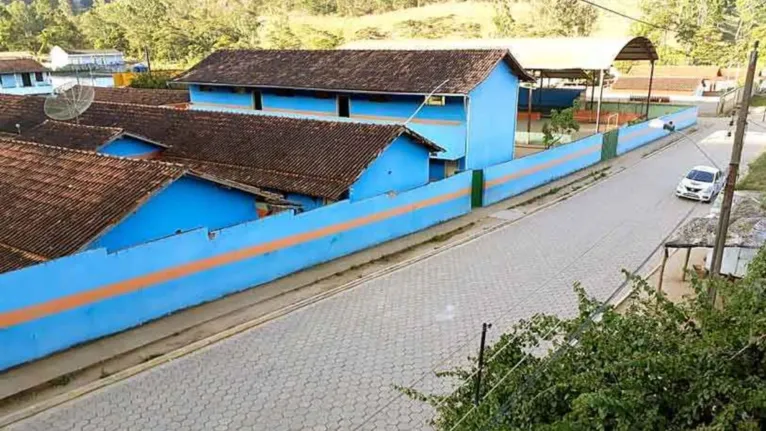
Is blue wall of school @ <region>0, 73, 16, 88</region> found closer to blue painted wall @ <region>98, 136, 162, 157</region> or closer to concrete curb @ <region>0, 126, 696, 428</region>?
blue painted wall @ <region>98, 136, 162, 157</region>

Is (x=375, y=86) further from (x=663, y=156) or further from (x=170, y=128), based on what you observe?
(x=663, y=156)

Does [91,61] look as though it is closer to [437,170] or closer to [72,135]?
[72,135]

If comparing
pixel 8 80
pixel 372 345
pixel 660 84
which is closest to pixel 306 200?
pixel 372 345

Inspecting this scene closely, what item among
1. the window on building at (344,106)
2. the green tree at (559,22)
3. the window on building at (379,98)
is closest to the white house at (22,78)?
the window on building at (344,106)

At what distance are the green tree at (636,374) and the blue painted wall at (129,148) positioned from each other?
47.5 ft

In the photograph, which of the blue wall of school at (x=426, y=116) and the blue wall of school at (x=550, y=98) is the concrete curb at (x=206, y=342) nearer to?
the blue wall of school at (x=426, y=116)

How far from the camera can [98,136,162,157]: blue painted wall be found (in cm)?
1716

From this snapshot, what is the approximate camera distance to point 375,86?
22.8m

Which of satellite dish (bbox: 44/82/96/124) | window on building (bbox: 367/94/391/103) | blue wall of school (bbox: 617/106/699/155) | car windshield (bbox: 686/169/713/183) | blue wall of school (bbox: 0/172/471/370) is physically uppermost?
satellite dish (bbox: 44/82/96/124)

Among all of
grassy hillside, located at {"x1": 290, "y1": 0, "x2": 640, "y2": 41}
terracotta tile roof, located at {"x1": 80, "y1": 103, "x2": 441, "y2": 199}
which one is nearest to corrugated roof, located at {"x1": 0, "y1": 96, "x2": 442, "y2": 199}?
terracotta tile roof, located at {"x1": 80, "y1": 103, "x2": 441, "y2": 199}

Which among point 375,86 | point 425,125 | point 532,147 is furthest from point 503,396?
point 532,147

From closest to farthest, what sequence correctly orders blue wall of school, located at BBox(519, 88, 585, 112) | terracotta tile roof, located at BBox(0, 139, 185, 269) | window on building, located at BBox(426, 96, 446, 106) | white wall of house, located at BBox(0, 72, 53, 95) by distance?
terracotta tile roof, located at BBox(0, 139, 185, 269) → window on building, located at BBox(426, 96, 446, 106) → white wall of house, located at BBox(0, 72, 53, 95) → blue wall of school, located at BBox(519, 88, 585, 112)

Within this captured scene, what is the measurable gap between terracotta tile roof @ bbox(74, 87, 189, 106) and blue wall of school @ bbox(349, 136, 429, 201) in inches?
704

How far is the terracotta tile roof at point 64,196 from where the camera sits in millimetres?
10586
